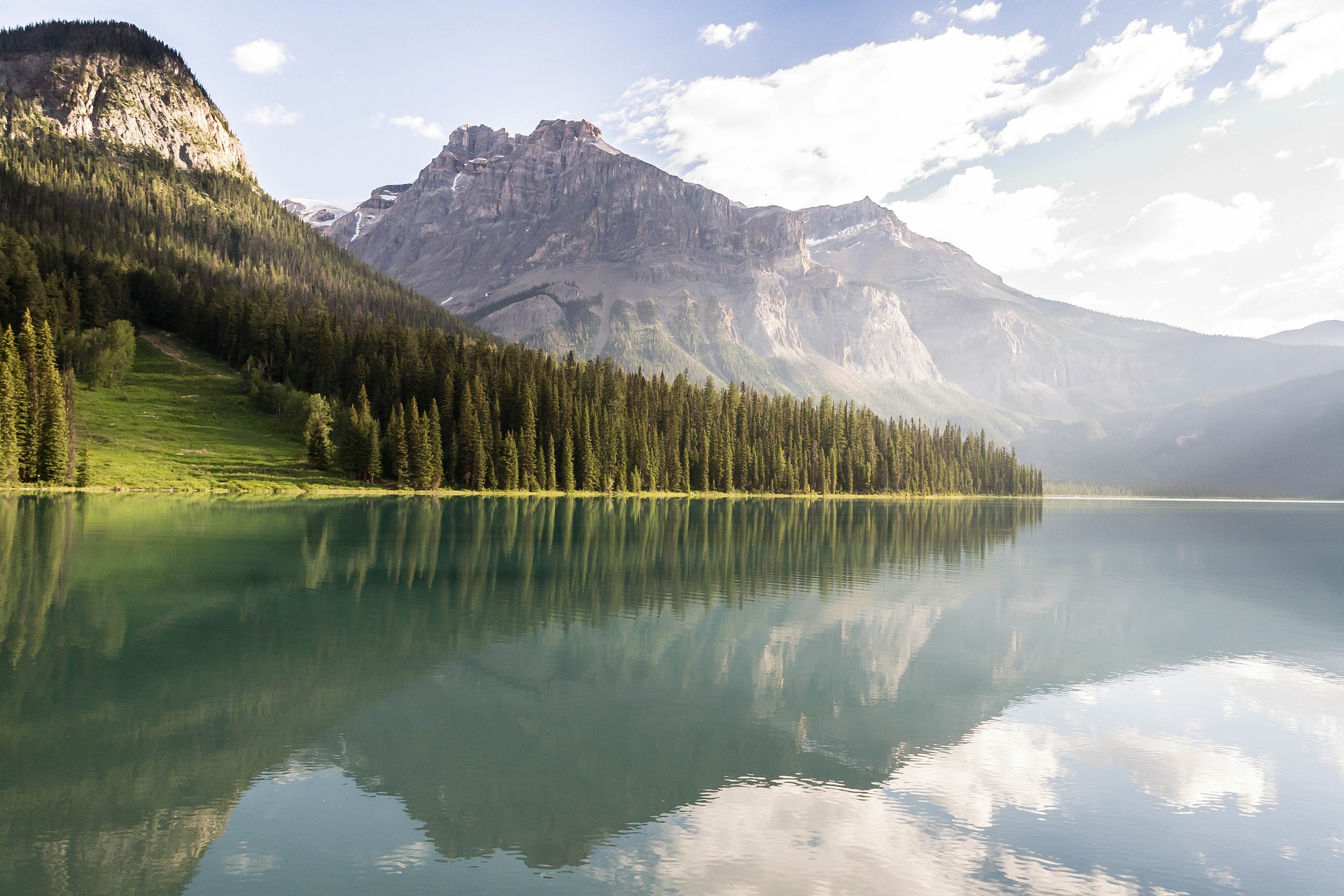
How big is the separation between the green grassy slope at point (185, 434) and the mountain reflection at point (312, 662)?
56615mm

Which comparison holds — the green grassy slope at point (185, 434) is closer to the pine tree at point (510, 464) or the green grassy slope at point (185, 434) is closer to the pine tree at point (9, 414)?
the pine tree at point (9, 414)

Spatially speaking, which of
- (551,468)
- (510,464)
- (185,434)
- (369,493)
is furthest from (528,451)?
(185,434)

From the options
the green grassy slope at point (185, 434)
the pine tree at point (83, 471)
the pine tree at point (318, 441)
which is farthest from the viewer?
the pine tree at point (318, 441)

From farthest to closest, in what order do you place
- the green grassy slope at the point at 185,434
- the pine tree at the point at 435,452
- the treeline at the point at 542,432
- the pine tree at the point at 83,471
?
1. the treeline at the point at 542,432
2. the pine tree at the point at 435,452
3. the green grassy slope at the point at 185,434
4. the pine tree at the point at 83,471

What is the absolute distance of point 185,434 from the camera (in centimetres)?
13550

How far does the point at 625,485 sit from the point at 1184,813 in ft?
472

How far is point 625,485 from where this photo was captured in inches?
6280

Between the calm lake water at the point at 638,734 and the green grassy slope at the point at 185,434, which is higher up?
the green grassy slope at the point at 185,434

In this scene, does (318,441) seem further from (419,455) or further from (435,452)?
(435,452)

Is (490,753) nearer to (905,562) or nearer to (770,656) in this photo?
(770,656)

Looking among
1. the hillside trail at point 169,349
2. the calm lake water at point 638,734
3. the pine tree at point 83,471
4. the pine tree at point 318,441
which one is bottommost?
the calm lake water at point 638,734

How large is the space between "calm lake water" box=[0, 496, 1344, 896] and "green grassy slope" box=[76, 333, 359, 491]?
74.1 meters

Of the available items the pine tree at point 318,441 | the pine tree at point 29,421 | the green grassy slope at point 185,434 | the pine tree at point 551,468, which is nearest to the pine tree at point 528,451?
the pine tree at point 551,468

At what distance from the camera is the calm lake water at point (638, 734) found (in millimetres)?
13664
